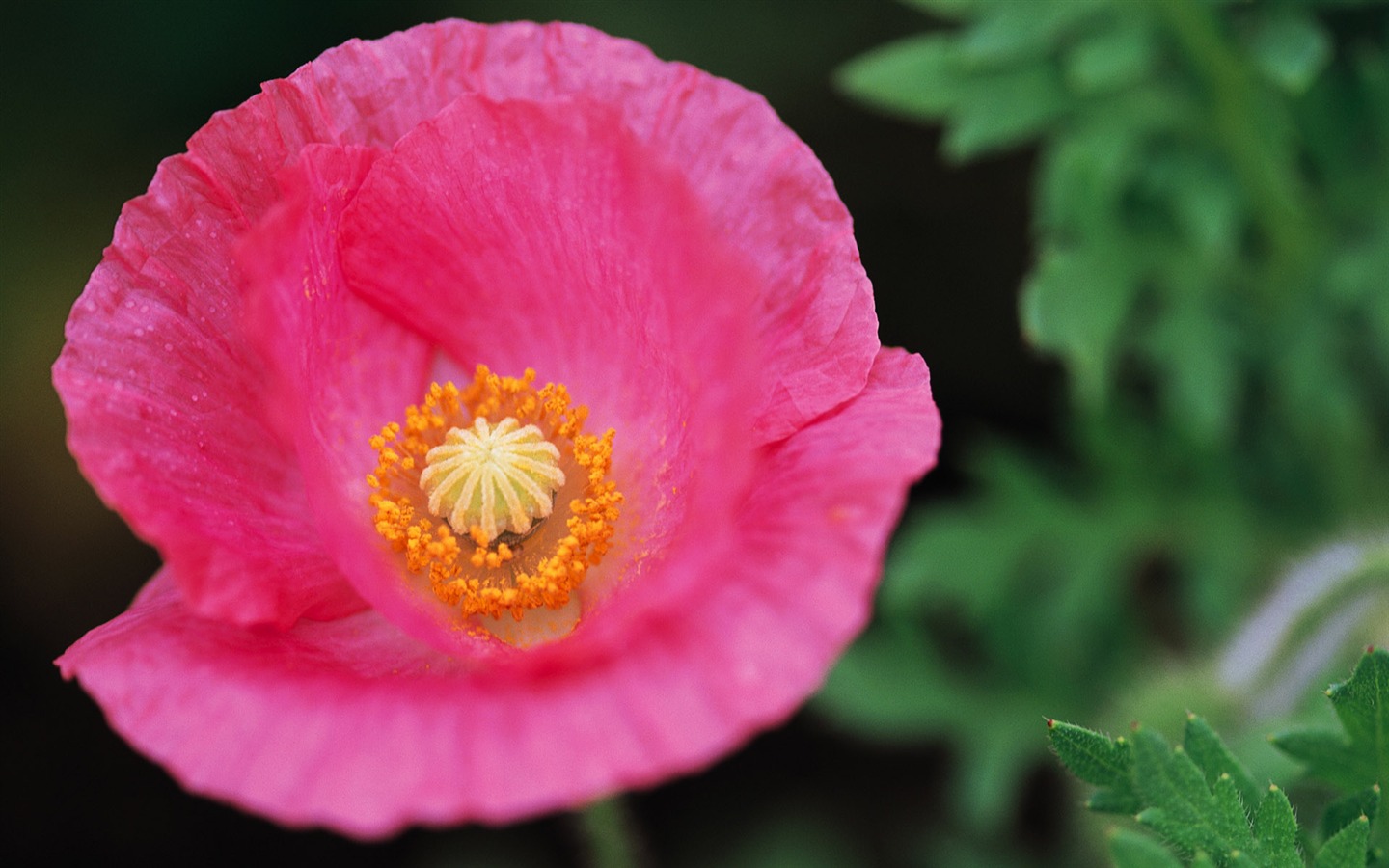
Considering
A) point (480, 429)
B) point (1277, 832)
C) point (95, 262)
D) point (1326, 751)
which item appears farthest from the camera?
point (95, 262)

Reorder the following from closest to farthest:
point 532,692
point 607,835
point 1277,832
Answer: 1. point 532,692
2. point 1277,832
3. point 607,835

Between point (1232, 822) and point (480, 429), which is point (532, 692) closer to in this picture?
point (480, 429)

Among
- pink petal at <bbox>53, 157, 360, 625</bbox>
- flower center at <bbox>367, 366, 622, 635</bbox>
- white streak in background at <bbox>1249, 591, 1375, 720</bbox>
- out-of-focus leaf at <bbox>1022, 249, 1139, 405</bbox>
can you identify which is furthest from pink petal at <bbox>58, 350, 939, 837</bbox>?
white streak in background at <bbox>1249, 591, 1375, 720</bbox>

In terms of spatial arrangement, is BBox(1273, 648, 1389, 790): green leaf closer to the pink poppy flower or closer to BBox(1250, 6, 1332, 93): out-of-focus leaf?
the pink poppy flower

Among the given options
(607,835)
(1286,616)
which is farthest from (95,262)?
(1286,616)

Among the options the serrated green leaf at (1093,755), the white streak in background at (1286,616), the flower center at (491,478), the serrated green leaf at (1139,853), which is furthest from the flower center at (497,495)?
the white streak in background at (1286,616)

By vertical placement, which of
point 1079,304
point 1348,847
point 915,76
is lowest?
point 1348,847

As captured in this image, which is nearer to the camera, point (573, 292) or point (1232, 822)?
point (1232, 822)
